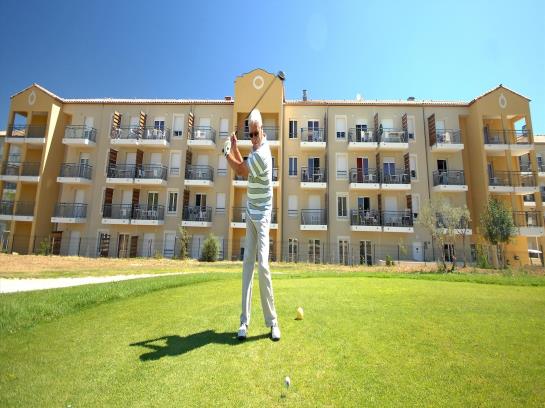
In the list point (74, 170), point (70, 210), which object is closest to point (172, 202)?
point (70, 210)

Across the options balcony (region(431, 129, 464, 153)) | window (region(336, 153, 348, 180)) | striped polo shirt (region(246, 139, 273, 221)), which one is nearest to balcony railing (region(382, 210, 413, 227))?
window (region(336, 153, 348, 180))

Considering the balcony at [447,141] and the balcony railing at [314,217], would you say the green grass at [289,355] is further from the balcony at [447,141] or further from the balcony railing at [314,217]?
the balcony at [447,141]

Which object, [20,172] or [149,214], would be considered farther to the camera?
[20,172]

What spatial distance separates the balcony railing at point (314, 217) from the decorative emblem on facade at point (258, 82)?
12.5 metres

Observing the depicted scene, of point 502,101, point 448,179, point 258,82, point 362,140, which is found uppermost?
point 258,82

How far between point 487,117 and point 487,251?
509 inches

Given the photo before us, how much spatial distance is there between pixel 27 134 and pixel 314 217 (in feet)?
93.5

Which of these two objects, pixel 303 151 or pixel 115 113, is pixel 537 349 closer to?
pixel 303 151

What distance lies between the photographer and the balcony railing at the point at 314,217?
29859 millimetres

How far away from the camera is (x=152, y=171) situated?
1237 inches

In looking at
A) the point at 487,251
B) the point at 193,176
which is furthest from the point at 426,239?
the point at 193,176

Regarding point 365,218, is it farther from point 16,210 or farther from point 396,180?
point 16,210

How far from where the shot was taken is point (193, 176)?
102 feet

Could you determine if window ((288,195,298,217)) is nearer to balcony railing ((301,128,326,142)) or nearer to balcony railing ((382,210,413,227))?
balcony railing ((301,128,326,142))
